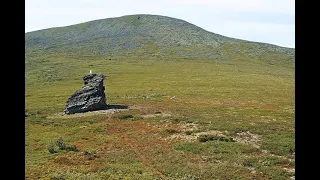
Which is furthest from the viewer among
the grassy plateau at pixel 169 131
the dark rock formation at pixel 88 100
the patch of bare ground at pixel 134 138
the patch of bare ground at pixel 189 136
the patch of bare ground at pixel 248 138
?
the dark rock formation at pixel 88 100

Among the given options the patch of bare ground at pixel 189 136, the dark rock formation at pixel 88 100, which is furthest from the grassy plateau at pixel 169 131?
the dark rock formation at pixel 88 100

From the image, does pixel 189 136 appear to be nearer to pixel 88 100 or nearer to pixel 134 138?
pixel 134 138

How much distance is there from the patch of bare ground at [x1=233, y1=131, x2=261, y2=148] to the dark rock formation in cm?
2553

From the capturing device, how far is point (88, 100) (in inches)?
2115

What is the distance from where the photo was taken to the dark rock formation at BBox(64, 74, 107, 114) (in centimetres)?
5309

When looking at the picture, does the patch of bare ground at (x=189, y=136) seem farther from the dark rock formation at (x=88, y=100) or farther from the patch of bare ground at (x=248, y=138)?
the dark rock formation at (x=88, y=100)

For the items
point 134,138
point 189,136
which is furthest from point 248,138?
point 134,138

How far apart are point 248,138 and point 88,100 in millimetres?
28403

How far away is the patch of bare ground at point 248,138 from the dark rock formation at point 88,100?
25533 mm

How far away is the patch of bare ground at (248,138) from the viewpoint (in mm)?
31722

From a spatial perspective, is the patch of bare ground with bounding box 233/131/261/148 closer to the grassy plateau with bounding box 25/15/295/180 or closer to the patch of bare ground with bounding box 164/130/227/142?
the grassy plateau with bounding box 25/15/295/180

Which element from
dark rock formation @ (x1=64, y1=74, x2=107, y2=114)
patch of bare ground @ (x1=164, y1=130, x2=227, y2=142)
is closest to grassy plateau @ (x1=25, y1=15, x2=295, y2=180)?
patch of bare ground @ (x1=164, y1=130, x2=227, y2=142)
